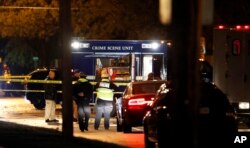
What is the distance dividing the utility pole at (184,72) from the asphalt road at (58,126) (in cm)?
901

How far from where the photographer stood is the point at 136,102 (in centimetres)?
1927

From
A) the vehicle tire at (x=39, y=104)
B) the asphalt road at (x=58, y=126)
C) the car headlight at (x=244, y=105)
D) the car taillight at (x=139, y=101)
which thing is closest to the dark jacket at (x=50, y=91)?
the asphalt road at (x=58, y=126)

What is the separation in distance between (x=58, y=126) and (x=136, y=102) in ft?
11.7

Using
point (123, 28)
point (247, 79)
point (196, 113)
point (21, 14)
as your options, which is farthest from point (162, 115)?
point (21, 14)

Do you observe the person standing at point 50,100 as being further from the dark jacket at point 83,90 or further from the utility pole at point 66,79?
the utility pole at point 66,79

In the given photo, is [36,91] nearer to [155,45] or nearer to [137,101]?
[155,45]

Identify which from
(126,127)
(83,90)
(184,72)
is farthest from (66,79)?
(184,72)

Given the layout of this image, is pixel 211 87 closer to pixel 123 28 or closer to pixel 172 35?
pixel 172 35

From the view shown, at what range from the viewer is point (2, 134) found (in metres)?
16.2

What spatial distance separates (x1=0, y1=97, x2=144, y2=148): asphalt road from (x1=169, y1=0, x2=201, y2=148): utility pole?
901 cm

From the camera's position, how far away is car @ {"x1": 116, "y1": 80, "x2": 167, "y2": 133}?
63.1 ft

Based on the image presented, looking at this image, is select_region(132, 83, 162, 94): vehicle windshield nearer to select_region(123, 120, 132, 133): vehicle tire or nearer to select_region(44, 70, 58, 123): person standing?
select_region(123, 120, 132, 133): vehicle tire

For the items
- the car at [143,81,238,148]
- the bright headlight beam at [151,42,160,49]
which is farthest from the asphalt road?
the bright headlight beam at [151,42,160,49]

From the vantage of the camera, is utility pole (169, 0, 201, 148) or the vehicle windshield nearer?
utility pole (169, 0, 201, 148)
